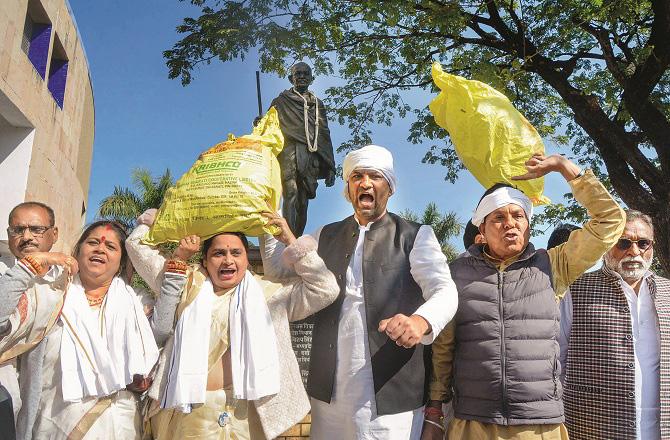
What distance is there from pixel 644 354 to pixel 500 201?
3.44ft

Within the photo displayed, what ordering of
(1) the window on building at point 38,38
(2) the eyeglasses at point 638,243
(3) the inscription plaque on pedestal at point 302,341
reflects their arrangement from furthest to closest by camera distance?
(1) the window on building at point 38,38
(3) the inscription plaque on pedestal at point 302,341
(2) the eyeglasses at point 638,243

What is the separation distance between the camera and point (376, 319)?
2.37 meters

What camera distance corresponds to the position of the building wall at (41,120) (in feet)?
29.1

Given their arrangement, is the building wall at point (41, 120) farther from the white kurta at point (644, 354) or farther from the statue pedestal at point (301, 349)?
the white kurta at point (644, 354)

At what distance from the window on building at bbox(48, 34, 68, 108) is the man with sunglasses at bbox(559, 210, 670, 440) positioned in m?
12.2

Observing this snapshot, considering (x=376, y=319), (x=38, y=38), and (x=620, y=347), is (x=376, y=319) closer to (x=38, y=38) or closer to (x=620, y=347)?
(x=620, y=347)

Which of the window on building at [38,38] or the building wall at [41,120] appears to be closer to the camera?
the building wall at [41,120]

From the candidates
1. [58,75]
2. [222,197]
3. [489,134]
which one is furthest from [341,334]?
[58,75]

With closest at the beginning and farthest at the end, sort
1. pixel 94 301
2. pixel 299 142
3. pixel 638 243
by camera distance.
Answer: pixel 94 301 < pixel 638 243 < pixel 299 142

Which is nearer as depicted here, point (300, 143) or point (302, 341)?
point (302, 341)

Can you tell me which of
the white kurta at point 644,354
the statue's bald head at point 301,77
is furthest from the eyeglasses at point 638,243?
the statue's bald head at point 301,77

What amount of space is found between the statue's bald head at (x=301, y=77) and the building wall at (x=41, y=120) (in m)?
3.86

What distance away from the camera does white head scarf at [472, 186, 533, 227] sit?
251cm

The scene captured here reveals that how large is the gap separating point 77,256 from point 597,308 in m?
2.47
